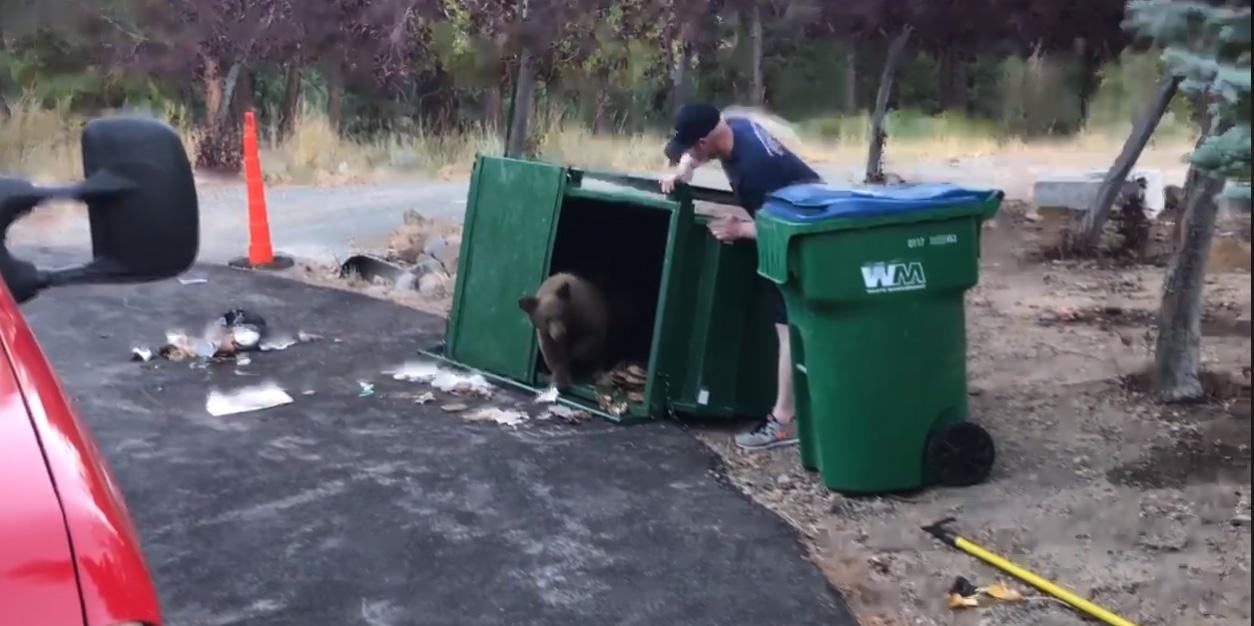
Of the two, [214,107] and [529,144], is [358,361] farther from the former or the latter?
[214,107]

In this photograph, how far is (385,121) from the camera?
79.3 feet

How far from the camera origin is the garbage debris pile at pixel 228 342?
928cm

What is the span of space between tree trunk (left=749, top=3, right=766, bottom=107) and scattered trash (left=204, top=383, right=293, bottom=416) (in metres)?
8.13

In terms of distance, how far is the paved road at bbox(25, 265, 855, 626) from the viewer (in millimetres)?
5102

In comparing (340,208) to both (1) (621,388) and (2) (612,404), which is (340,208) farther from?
(2) (612,404)

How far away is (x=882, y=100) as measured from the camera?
1433 cm

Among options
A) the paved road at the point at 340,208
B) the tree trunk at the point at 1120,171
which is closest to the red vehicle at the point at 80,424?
the tree trunk at the point at 1120,171

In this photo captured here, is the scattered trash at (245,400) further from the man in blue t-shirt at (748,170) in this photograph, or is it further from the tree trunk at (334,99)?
the tree trunk at (334,99)

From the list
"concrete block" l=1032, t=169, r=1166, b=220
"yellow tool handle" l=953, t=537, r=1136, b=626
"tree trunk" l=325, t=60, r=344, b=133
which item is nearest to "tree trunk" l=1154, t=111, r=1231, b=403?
"yellow tool handle" l=953, t=537, r=1136, b=626

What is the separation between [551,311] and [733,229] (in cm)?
136

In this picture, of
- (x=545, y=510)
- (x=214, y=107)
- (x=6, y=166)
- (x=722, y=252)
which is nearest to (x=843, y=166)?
(x=214, y=107)

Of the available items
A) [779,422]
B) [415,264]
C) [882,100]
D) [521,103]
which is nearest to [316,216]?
[521,103]

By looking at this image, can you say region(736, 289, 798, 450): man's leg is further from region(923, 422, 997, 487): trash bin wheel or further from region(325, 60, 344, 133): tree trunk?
region(325, 60, 344, 133): tree trunk

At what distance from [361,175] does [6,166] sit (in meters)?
4.77
